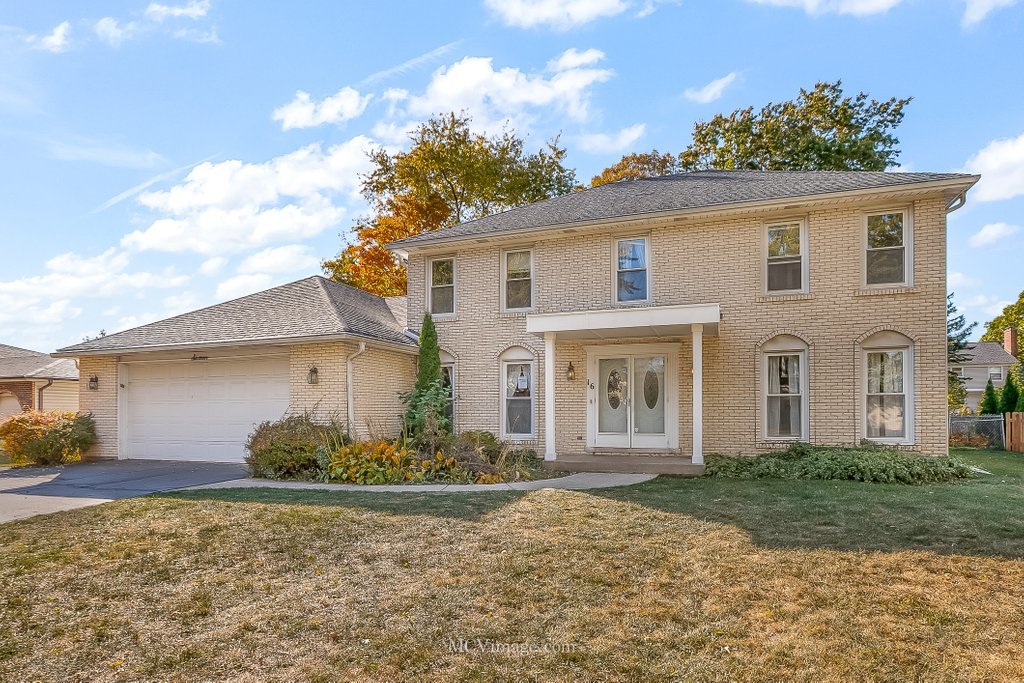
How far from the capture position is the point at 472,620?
13.3ft

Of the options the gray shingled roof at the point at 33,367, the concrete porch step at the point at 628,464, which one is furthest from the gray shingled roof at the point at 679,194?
the gray shingled roof at the point at 33,367

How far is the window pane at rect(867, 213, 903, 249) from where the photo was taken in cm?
1110

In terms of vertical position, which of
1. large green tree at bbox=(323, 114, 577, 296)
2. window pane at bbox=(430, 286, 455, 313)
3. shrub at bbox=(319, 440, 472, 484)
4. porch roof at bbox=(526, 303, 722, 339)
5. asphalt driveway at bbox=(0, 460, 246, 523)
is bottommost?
asphalt driveway at bbox=(0, 460, 246, 523)

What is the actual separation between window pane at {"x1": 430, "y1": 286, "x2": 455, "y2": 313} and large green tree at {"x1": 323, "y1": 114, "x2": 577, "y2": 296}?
11224 millimetres

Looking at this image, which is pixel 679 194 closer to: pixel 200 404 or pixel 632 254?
pixel 632 254

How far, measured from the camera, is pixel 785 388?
11570mm

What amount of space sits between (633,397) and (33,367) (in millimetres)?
22829

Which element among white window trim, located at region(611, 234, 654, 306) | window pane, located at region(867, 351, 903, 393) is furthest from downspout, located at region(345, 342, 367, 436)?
window pane, located at region(867, 351, 903, 393)

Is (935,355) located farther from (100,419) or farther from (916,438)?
(100,419)

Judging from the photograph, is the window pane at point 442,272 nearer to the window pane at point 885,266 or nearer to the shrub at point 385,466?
the shrub at point 385,466

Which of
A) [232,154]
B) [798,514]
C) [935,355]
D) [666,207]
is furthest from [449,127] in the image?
[798,514]

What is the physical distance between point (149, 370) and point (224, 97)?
6852 millimetres

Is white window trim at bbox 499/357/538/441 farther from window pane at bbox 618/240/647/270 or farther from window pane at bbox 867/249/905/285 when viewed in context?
window pane at bbox 867/249/905/285

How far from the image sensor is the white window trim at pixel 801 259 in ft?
37.6
